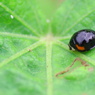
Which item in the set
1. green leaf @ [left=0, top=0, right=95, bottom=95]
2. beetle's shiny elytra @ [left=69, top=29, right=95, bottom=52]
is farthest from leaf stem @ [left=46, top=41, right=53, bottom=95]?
beetle's shiny elytra @ [left=69, top=29, right=95, bottom=52]

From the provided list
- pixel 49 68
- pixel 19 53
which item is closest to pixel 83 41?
pixel 49 68

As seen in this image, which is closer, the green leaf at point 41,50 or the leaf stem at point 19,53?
the green leaf at point 41,50

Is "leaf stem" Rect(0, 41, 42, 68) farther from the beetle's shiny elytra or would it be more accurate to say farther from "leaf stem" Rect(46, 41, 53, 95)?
the beetle's shiny elytra

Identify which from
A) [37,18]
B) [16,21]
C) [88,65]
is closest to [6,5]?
[16,21]

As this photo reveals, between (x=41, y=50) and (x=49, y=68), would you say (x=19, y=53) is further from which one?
(x=49, y=68)

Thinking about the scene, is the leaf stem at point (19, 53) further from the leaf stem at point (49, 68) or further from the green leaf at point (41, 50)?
the leaf stem at point (49, 68)

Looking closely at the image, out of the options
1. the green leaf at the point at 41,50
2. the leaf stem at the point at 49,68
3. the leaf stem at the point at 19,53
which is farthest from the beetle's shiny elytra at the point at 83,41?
the leaf stem at the point at 19,53
